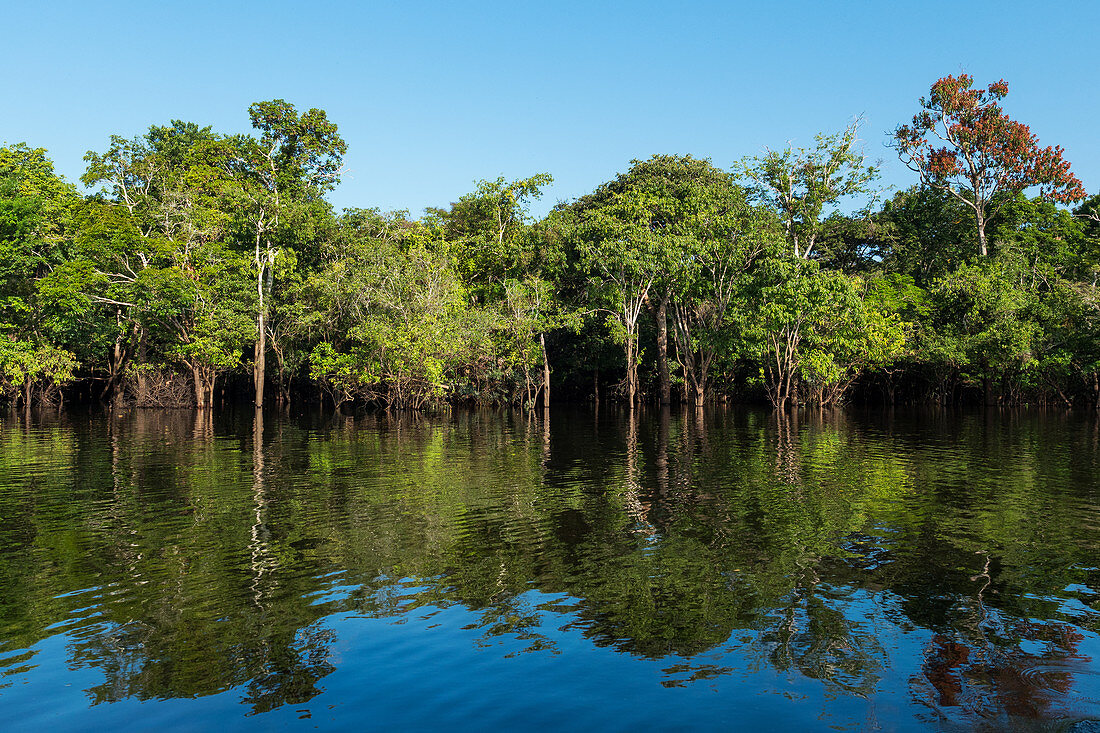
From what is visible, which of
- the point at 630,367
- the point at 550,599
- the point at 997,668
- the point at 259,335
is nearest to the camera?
the point at 997,668

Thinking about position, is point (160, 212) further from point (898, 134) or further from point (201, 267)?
point (898, 134)

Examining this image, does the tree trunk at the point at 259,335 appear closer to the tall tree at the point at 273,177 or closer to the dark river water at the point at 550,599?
the tall tree at the point at 273,177

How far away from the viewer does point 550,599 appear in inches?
427

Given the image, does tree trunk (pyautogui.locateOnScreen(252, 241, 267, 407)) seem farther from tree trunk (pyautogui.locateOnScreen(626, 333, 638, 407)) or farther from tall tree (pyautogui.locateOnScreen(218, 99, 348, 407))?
tree trunk (pyautogui.locateOnScreen(626, 333, 638, 407))

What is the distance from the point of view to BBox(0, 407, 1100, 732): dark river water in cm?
759

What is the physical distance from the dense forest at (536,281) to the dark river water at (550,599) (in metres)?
28.6

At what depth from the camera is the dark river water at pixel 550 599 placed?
759 cm

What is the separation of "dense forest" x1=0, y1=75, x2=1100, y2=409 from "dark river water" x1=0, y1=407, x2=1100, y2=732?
1124 inches

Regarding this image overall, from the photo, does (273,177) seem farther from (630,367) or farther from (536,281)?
(630,367)

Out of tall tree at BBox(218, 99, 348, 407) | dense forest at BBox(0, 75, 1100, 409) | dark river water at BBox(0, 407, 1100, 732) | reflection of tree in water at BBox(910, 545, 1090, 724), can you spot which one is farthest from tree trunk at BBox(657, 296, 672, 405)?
reflection of tree in water at BBox(910, 545, 1090, 724)

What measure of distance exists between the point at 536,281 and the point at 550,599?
46.4 meters

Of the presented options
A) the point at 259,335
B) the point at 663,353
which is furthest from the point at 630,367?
the point at 259,335

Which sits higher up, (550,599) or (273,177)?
(273,177)

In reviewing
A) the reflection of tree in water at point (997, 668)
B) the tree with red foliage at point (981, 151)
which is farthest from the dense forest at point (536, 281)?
the reflection of tree in water at point (997, 668)
